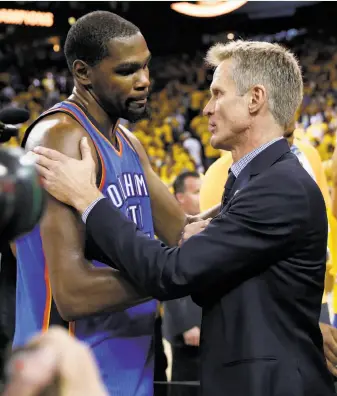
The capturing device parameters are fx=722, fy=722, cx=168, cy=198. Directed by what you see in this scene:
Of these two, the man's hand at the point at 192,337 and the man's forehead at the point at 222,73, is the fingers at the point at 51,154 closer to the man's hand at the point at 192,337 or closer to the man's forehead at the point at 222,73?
the man's forehead at the point at 222,73

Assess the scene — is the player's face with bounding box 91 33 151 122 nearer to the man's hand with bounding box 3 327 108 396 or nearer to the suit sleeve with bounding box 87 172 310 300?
the suit sleeve with bounding box 87 172 310 300

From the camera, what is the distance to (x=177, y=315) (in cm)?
455

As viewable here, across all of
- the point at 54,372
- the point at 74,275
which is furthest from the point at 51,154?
the point at 54,372

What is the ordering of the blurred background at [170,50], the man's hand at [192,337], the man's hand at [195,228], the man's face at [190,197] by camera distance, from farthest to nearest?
the blurred background at [170,50] → the man's face at [190,197] → the man's hand at [192,337] → the man's hand at [195,228]

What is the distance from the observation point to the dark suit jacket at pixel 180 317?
4520 mm

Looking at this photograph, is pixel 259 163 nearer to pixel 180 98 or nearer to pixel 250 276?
pixel 250 276

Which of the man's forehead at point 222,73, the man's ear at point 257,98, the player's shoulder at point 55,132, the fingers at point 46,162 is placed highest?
the man's forehead at point 222,73

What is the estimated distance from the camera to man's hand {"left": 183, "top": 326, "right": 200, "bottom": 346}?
4438 millimetres

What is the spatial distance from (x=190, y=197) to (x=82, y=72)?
332 cm

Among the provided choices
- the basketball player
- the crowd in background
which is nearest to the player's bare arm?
the basketball player

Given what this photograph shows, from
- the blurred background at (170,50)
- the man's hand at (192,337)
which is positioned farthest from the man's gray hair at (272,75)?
the blurred background at (170,50)

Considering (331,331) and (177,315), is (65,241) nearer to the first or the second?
(331,331)

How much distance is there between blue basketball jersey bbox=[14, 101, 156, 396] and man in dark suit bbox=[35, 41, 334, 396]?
0.24 m

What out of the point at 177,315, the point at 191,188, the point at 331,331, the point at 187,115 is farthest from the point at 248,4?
the point at 331,331
